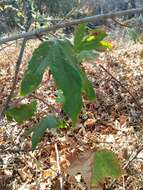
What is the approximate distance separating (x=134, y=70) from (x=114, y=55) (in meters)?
0.64

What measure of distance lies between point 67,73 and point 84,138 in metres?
1.70

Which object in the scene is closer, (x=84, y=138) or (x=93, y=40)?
(x=93, y=40)

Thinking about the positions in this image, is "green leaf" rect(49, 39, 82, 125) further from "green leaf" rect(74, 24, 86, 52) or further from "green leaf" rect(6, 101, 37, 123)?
"green leaf" rect(6, 101, 37, 123)

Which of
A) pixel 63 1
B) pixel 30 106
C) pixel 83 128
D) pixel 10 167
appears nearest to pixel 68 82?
pixel 30 106

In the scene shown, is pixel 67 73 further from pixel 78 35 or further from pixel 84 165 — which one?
pixel 84 165

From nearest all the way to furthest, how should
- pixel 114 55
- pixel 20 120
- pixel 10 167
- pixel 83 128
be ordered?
pixel 20 120 → pixel 10 167 → pixel 83 128 → pixel 114 55

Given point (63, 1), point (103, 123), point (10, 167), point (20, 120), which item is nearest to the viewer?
point (20, 120)

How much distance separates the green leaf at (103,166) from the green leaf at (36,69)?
382 millimetres

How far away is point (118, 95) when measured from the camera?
3420 mm

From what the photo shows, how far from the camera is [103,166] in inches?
45.1

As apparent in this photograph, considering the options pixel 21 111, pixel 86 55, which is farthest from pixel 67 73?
pixel 21 111

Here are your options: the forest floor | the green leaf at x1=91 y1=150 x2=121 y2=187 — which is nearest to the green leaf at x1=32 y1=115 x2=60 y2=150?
the forest floor

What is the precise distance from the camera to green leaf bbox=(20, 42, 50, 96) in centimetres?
83

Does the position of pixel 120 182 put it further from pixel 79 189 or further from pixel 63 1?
pixel 63 1
